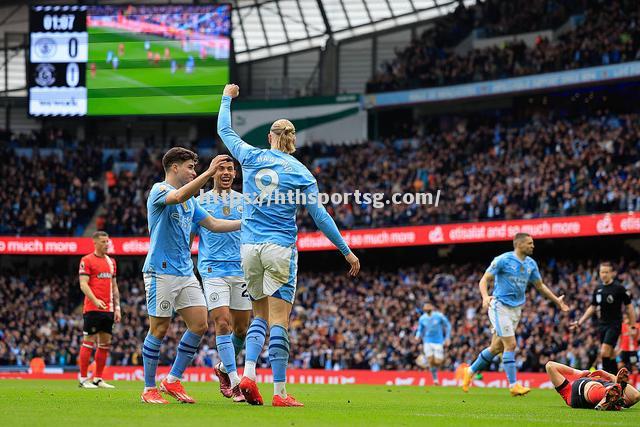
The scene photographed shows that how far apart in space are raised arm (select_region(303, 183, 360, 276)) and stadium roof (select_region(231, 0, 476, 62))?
39291 millimetres

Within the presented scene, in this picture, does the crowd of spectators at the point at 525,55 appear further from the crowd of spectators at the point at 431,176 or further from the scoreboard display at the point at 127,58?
the scoreboard display at the point at 127,58

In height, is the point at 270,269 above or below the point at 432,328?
above

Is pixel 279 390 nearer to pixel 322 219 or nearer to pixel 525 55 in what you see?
pixel 322 219

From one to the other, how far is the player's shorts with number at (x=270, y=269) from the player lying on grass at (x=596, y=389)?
3371 mm

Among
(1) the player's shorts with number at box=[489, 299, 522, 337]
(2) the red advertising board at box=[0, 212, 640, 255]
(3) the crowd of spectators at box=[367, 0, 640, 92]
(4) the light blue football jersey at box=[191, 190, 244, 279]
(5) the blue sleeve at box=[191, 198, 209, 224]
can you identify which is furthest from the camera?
(3) the crowd of spectators at box=[367, 0, 640, 92]

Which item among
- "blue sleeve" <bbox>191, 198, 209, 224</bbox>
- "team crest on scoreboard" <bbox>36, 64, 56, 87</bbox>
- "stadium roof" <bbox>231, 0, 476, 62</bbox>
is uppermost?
"stadium roof" <bbox>231, 0, 476, 62</bbox>

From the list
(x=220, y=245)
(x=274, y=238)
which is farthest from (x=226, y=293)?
(x=274, y=238)

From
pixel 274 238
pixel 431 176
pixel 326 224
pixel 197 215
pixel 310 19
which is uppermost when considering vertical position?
pixel 310 19

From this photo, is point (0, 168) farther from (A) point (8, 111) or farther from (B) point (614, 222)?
(B) point (614, 222)

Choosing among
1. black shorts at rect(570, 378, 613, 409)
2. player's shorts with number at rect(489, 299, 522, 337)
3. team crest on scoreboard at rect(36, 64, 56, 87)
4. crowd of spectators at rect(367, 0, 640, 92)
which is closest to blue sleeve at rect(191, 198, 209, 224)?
black shorts at rect(570, 378, 613, 409)

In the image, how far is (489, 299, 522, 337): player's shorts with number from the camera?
16.9 metres

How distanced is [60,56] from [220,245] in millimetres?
31910

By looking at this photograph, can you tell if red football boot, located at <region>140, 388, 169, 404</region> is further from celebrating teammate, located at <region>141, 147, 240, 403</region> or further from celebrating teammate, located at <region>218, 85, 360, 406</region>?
celebrating teammate, located at <region>218, 85, 360, 406</region>

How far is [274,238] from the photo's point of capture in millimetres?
10094
